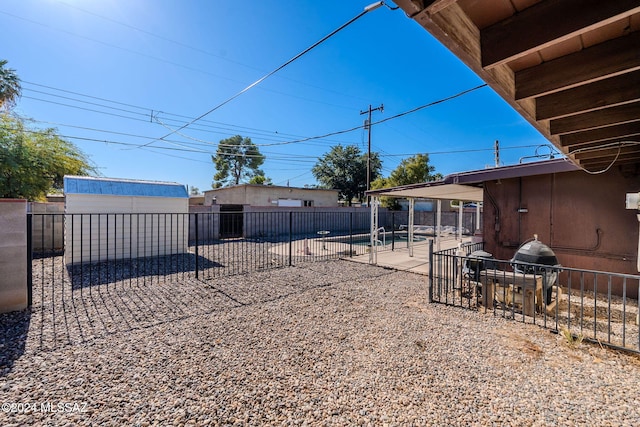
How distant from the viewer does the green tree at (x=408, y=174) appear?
69.8 ft

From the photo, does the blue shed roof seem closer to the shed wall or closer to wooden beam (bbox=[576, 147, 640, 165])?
the shed wall

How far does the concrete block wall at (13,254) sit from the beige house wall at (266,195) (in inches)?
503

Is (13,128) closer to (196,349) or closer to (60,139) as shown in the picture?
(60,139)

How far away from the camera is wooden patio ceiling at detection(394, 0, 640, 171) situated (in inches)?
49.4

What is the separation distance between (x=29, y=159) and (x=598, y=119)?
14.7 metres

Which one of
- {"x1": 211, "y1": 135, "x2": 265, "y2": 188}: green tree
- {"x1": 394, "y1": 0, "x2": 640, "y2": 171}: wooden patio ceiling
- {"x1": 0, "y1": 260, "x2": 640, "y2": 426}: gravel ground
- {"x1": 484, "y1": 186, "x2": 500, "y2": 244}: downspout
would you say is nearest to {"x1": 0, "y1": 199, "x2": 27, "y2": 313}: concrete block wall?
{"x1": 0, "y1": 260, "x2": 640, "y2": 426}: gravel ground

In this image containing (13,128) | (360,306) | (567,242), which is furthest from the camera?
(13,128)

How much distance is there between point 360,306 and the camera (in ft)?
13.8

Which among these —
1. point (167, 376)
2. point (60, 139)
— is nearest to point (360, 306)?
point (167, 376)

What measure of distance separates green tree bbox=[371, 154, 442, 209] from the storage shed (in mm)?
16344

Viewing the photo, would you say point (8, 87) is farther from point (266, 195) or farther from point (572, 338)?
point (572, 338)

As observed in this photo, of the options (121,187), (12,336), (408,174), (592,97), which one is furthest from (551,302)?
(408,174)

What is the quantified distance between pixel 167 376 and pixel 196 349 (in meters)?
0.49

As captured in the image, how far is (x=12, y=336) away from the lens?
9.91ft
